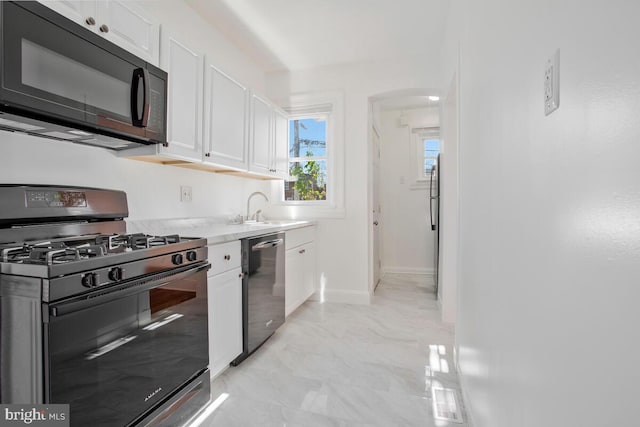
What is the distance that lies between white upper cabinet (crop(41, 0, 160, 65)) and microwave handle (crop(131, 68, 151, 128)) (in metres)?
0.14

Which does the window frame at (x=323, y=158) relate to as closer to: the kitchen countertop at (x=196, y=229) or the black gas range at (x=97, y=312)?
the kitchen countertop at (x=196, y=229)

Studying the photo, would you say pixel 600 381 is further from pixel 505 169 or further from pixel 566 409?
pixel 505 169

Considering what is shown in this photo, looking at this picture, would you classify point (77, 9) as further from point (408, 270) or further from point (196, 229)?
point (408, 270)

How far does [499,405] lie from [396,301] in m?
2.65

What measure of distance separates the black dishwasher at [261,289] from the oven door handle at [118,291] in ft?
1.91

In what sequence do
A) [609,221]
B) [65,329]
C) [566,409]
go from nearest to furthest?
[609,221] → [566,409] → [65,329]

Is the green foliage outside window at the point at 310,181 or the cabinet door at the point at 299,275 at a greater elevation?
the green foliage outside window at the point at 310,181

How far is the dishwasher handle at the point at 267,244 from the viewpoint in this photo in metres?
2.32

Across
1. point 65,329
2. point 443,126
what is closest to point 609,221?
point 65,329

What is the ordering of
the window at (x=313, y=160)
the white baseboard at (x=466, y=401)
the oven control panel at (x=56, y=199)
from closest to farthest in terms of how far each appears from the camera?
the oven control panel at (x=56, y=199), the white baseboard at (x=466, y=401), the window at (x=313, y=160)

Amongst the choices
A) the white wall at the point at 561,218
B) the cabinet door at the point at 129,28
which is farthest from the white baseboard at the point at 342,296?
the cabinet door at the point at 129,28

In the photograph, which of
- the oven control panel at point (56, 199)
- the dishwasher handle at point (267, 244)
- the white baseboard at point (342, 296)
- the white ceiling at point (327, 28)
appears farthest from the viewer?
the white baseboard at point (342, 296)

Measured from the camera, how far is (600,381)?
544 mm

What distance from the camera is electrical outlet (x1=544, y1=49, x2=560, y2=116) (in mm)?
713
